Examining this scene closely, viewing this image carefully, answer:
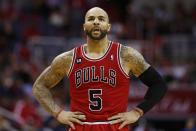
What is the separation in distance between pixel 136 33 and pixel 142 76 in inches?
504

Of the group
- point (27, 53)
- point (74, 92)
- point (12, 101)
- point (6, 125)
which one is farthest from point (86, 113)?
point (27, 53)

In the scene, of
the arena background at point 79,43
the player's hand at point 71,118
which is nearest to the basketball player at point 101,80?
the player's hand at point 71,118

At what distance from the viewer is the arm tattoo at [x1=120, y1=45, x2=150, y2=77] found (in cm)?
764

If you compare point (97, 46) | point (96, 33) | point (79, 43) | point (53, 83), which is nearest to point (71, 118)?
point (53, 83)

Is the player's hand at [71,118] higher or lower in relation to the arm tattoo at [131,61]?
lower

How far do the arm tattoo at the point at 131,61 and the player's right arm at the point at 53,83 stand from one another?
1.74 ft

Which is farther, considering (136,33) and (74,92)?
(136,33)

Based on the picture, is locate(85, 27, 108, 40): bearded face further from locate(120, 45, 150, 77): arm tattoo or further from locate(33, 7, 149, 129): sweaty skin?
locate(120, 45, 150, 77): arm tattoo

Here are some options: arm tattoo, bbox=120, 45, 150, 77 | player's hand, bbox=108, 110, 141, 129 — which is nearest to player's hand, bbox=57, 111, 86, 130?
player's hand, bbox=108, 110, 141, 129

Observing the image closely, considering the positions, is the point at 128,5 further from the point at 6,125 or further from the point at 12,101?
the point at 6,125

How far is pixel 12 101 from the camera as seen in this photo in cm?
1633

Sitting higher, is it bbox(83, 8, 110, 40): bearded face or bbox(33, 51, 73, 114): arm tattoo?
bbox(83, 8, 110, 40): bearded face

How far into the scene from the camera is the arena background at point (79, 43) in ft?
53.6

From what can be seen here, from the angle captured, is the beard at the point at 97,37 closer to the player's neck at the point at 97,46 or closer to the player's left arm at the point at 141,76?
the player's neck at the point at 97,46
